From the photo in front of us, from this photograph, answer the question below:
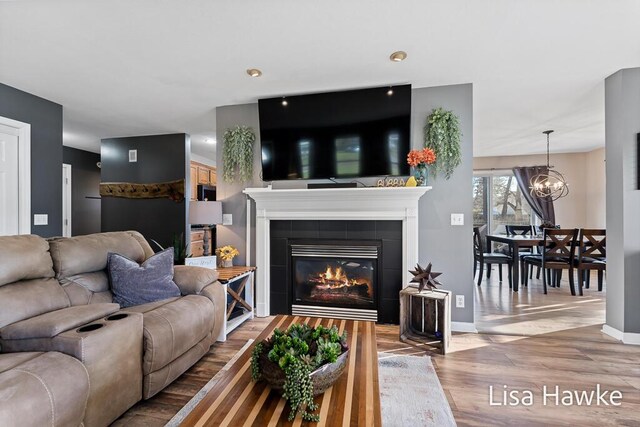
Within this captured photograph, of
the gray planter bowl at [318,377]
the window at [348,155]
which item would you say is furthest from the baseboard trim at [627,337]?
the gray planter bowl at [318,377]

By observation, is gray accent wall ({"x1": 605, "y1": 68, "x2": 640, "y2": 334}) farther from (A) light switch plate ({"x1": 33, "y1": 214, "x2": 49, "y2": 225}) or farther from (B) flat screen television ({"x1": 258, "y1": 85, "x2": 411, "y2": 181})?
(A) light switch plate ({"x1": 33, "y1": 214, "x2": 49, "y2": 225})

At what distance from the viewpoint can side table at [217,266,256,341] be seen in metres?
2.89

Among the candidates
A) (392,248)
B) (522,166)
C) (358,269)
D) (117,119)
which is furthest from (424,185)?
(522,166)

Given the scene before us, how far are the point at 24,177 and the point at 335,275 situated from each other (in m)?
3.59

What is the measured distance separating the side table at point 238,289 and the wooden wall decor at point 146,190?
226 centimetres

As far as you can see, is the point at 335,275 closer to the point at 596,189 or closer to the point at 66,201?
the point at 66,201

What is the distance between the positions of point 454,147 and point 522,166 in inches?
186

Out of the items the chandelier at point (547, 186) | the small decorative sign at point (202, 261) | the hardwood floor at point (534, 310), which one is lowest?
the hardwood floor at point (534, 310)

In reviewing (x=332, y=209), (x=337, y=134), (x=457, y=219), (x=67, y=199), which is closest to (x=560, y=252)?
(x=457, y=219)

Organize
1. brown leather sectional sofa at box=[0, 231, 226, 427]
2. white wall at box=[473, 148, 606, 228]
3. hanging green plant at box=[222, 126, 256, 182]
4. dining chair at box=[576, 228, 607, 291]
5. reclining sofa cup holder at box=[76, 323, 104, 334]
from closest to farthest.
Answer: brown leather sectional sofa at box=[0, 231, 226, 427] → reclining sofa cup holder at box=[76, 323, 104, 334] → hanging green plant at box=[222, 126, 256, 182] → dining chair at box=[576, 228, 607, 291] → white wall at box=[473, 148, 606, 228]

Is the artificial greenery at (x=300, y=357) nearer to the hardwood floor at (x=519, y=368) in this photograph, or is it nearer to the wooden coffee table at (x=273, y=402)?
the wooden coffee table at (x=273, y=402)

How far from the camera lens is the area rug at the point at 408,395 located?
5.41ft

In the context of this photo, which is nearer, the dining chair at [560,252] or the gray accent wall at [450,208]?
the gray accent wall at [450,208]

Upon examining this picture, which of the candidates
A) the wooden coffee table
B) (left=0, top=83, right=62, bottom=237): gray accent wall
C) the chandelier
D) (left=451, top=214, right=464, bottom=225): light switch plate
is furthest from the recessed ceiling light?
(left=0, top=83, right=62, bottom=237): gray accent wall
